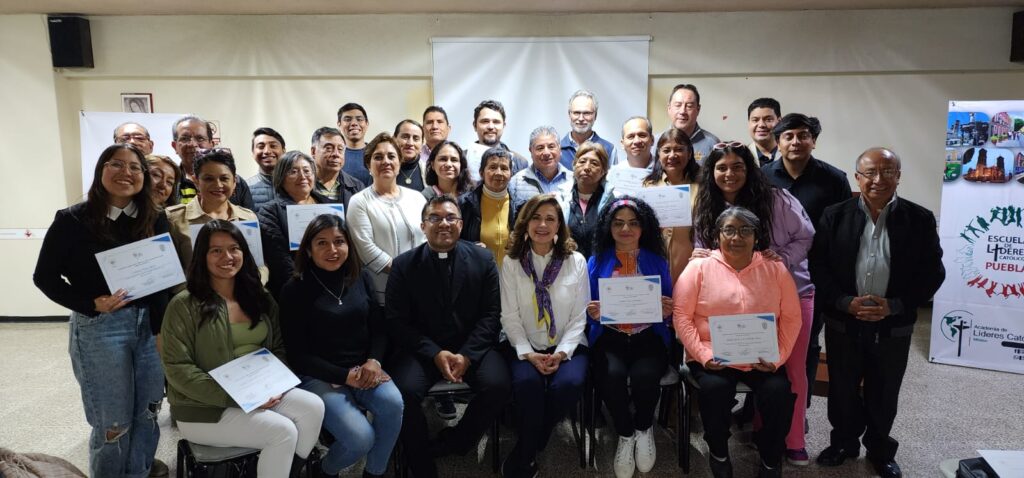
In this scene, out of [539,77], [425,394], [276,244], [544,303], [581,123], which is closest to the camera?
[425,394]

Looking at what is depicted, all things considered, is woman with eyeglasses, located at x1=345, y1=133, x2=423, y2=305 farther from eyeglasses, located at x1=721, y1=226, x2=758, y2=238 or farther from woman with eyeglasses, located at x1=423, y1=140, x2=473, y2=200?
eyeglasses, located at x1=721, y1=226, x2=758, y2=238

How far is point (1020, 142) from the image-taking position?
414 cm

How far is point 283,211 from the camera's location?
3082mm

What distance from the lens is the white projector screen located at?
18.4ft

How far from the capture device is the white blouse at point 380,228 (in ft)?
10.3

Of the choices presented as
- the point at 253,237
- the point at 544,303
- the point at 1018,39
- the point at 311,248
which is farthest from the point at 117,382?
the point at 1018,39

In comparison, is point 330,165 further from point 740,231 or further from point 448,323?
point 740,231

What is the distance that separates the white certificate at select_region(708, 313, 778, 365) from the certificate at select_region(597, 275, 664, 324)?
11.4 inches

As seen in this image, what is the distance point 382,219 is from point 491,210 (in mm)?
629

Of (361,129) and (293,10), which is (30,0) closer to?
(293,10)

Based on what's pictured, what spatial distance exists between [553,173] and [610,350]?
1211mm

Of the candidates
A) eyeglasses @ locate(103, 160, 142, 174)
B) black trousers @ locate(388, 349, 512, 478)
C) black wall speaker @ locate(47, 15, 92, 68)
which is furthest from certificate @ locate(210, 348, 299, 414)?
black wall speaker @ locate(47, 15, 92, 68)

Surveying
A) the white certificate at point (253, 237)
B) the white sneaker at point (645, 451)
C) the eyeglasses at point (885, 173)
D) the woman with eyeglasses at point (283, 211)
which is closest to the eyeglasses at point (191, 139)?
the woman with eyeglasses at point (283, 211)

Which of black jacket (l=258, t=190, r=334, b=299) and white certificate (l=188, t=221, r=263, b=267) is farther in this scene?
black jacket (l=258, t=190, r=334, b=299)
